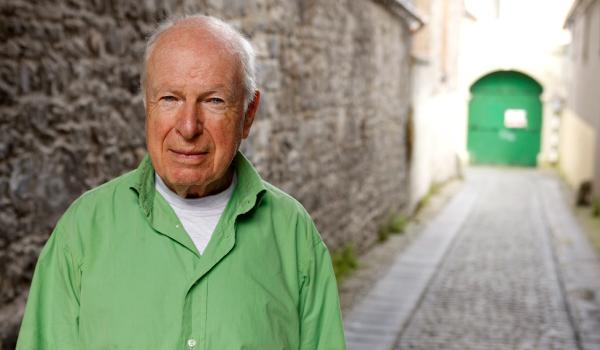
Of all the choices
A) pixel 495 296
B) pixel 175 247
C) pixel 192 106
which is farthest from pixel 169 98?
pixel 495 296

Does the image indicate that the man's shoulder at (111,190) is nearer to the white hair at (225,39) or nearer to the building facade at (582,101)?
the white hair at (225,39)

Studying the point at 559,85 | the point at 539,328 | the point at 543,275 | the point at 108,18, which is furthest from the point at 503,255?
the point at 559,85

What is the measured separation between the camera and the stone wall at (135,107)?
10.6 ft

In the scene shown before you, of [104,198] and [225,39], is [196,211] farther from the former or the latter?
[225,39]

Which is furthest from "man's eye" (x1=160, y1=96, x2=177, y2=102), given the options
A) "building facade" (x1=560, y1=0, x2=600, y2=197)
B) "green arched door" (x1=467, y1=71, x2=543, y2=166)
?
"green arched door" (x1=467, y1=71, x2=543, y2=166)

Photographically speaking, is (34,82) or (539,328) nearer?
(34,82)

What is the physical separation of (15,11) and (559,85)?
791 inches

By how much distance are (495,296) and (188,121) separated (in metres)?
6.10

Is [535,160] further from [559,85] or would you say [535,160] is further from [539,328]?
[539,328]

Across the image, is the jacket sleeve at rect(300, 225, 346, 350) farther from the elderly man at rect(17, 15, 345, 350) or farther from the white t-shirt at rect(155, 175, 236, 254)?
the white t-shirt at rect(155, 175, 236, 254)

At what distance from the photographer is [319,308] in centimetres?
182

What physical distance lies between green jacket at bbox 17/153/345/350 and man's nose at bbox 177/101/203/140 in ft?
0.49

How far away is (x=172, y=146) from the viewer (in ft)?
5.49

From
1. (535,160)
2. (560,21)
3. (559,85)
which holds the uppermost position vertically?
(560,21)
